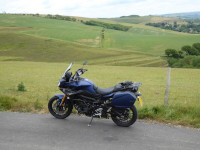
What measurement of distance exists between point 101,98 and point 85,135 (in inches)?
42.3

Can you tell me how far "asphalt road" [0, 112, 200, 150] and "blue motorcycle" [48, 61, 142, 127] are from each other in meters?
0.27

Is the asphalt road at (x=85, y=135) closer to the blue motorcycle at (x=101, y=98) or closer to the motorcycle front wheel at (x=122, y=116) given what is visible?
the motorcycle front wheel at (x=122, y=116)

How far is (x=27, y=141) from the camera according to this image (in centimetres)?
512

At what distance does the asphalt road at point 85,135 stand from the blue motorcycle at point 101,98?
0.88 feet

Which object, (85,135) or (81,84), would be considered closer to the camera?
(85,135)

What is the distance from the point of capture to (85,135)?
5.49 metres

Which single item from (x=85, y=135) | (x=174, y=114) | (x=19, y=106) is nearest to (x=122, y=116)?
(x=85, y=135)

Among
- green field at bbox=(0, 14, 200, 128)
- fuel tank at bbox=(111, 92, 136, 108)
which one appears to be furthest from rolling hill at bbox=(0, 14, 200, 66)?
fuel tank at bbox=(111, 92, 136, 108)

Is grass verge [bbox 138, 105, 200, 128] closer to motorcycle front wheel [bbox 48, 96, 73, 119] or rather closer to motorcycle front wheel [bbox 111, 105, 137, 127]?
motorcycle front wheel [bbox 111, 105, 137, 127]

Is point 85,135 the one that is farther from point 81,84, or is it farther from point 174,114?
point 174,114

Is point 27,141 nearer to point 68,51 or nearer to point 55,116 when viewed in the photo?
point 55,116

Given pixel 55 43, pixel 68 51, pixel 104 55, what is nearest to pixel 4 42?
pixel 55 43

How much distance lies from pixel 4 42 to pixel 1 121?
74860 mm

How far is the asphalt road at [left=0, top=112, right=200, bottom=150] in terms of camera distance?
195 inches
